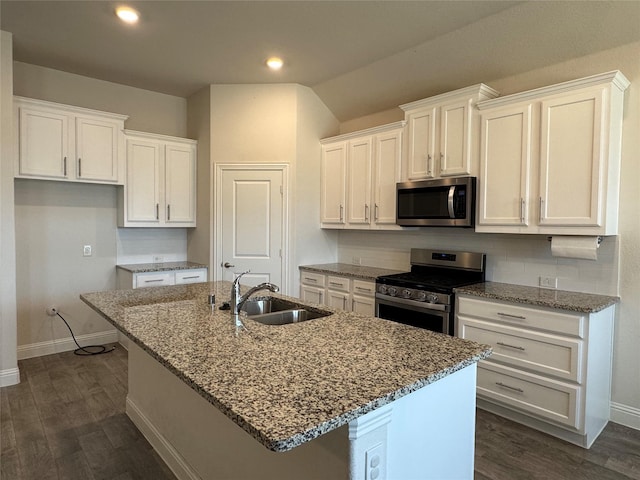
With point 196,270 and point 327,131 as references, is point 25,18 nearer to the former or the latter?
point 196,270

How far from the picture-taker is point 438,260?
3.63 m

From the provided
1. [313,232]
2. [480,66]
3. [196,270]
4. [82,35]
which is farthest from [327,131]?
[82,35]

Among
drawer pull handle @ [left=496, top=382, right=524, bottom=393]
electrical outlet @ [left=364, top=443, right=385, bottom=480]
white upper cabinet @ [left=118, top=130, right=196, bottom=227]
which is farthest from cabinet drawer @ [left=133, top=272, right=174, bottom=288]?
electrical outlet @ [left=364, top=443, right=385, bottom=480]

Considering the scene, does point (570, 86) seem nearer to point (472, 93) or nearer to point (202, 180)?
point (472, 93)

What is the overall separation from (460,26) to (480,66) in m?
0.40

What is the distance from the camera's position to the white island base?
1094 mm

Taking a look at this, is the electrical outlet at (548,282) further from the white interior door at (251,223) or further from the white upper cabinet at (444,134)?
the white interior door at (251,223)

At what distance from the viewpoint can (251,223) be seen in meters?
4.27

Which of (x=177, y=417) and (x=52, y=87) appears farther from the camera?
(x=52, y=87)

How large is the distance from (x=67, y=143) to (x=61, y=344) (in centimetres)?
204

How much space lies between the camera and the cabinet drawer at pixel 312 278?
412 cm

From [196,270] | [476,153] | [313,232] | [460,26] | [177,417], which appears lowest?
[177,417]

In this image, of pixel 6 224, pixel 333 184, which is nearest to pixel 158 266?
pixel 6 224

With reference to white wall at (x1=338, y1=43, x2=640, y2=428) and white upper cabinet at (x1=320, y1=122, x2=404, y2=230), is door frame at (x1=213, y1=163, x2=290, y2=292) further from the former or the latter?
white wall at (x1=338, y1=43, x2=640, y2=428)
